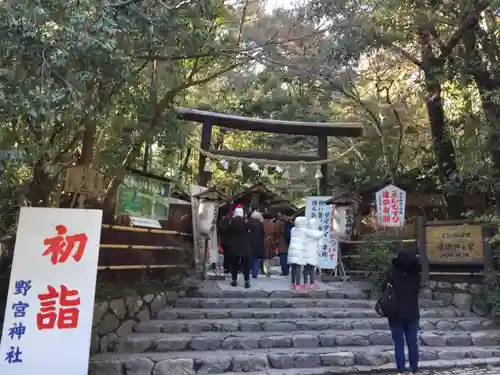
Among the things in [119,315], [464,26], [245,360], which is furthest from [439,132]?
[119,315]

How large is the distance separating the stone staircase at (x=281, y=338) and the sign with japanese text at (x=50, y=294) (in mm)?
1110

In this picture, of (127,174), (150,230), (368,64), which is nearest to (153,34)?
(127,174)

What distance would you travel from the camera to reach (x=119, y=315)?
26.5 ft

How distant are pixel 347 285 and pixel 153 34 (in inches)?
328

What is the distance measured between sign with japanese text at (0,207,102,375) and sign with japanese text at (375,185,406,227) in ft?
28.6

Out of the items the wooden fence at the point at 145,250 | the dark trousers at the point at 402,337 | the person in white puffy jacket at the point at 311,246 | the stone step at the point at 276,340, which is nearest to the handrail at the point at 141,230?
the wooden fence at the point at 145,250

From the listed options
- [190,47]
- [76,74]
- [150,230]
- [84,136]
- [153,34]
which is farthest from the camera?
[150,230]

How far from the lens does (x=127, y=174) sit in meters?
8.56

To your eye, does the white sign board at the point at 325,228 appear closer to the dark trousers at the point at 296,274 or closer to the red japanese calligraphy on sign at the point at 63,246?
the dark trousers at the point at 296,274

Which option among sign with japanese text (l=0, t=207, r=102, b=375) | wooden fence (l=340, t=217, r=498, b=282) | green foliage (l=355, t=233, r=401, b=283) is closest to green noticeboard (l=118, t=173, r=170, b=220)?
sign with japanese text (l=0, t=207, r=102, b=375)

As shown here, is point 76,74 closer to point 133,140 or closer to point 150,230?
point 133,140

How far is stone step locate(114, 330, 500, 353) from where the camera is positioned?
756 centimetres

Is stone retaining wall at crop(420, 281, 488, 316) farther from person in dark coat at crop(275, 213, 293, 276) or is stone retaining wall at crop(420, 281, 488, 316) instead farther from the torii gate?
the torii gate

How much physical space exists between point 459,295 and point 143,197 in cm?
719
